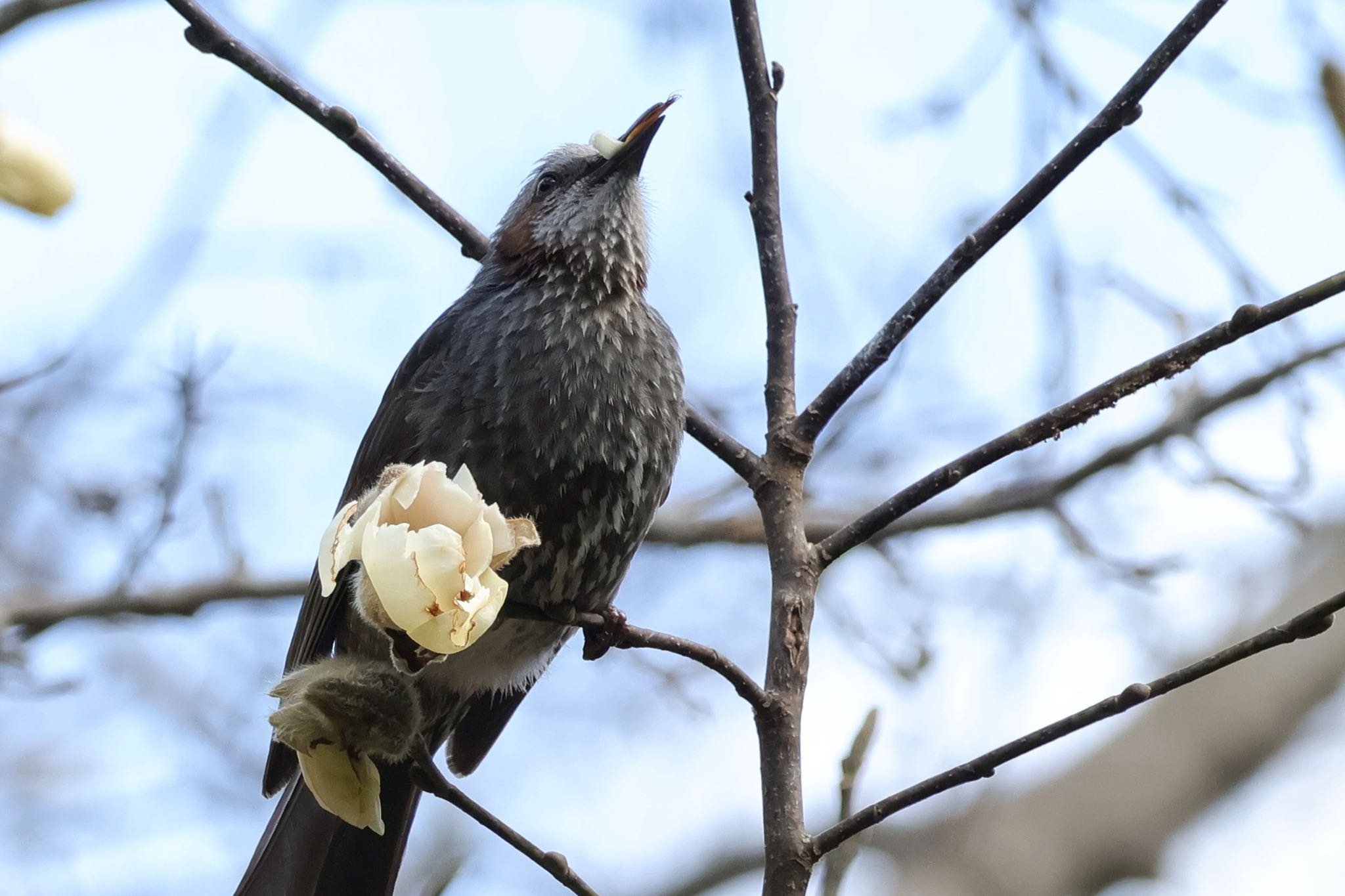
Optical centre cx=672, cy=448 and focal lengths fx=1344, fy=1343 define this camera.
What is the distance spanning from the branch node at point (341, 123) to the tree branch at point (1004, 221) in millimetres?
994

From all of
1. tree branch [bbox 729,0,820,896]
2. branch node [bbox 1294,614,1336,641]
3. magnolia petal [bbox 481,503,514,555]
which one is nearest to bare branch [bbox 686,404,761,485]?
tree branch [bbox 729,0,820,896]

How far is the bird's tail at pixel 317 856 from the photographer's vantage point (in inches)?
125

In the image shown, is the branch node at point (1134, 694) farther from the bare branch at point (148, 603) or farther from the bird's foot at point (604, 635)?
the bare branch at point (148, 603)

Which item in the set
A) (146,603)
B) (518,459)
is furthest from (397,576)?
(146,603)

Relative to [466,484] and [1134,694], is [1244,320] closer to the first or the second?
[1134,694]

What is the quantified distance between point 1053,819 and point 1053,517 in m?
2.61

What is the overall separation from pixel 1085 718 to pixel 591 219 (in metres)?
2.30

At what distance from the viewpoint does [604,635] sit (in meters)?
2.59

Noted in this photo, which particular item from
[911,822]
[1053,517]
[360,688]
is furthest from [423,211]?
[911,822]

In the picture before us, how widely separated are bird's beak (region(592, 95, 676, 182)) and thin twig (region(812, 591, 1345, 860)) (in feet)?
7.20

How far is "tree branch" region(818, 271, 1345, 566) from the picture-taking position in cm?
178

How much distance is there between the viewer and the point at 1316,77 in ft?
8.86

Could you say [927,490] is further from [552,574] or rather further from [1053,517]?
[1053,517]

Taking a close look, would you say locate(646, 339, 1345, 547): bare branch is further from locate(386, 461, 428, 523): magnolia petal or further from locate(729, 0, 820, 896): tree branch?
locate(386, 461, 428, 523): magnolia petal
